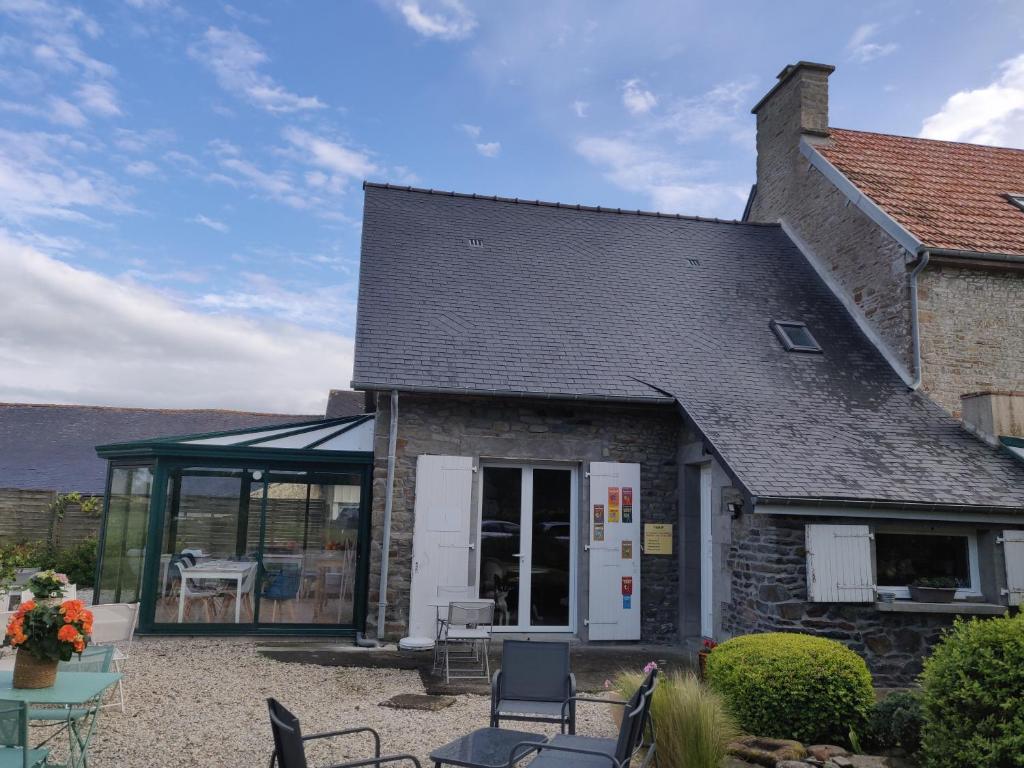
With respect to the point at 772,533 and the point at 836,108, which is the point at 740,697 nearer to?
the point at 772,533

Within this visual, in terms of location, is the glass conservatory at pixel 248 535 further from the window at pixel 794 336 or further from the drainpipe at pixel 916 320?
the drainpipe at pixel 916 320

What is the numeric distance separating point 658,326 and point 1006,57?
539cm

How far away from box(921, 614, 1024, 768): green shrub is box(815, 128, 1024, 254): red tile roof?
7.00 meters

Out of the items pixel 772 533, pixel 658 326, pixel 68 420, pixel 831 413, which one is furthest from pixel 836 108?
pixel 68 420

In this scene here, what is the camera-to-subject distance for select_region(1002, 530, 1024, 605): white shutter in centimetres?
730

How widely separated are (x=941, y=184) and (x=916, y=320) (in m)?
3.44

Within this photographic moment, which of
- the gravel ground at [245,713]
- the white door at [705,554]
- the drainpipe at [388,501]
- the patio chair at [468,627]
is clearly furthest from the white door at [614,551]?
the gravel ground at [245,713]

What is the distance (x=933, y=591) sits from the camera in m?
7.14

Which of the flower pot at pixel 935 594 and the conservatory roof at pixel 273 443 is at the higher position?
the conservatory roof at pixel 273 443

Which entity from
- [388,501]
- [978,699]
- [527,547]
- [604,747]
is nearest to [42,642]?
[604,747]

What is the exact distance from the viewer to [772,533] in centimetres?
716


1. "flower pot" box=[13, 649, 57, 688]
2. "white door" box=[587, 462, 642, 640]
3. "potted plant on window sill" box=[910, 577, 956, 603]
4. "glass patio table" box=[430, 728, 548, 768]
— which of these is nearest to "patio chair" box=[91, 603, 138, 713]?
"flower pot" box=[13, 649, 57, 688]

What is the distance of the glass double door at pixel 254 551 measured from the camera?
8.62m

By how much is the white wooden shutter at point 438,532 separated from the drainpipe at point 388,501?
0.30 m
